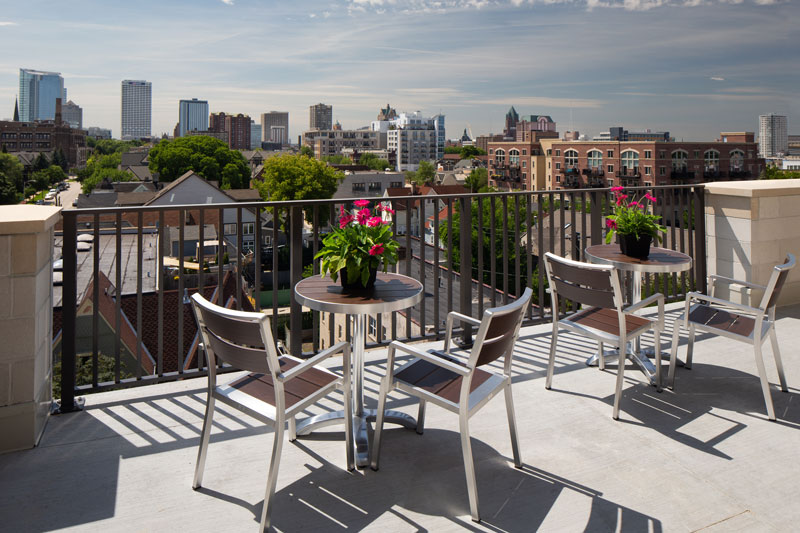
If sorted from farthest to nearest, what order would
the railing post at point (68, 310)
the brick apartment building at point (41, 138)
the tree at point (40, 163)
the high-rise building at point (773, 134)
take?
the brick apartment building at point (41, 138)
the high-rise building at point (773, 134)
the tree at point (40, 163)
the railing post at point (68, 310)

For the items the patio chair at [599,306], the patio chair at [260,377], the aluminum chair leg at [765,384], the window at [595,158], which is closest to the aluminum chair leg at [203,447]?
the patio chair at [260,377]

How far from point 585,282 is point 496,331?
1182mm

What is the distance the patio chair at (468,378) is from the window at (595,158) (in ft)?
240

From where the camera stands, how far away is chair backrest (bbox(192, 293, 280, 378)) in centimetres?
198

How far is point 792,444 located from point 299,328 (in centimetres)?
278

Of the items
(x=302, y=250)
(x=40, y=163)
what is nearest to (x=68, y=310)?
(x=302, y=250)

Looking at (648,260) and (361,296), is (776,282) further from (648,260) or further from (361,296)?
(361,296)

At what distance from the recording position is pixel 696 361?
3.94 meters

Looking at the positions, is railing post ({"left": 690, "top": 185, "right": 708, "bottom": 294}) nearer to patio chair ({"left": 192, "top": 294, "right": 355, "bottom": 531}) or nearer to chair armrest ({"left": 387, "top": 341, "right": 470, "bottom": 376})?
chair armrest ({"left": 387, "top": 341, "right": 470, "bottom": 376})

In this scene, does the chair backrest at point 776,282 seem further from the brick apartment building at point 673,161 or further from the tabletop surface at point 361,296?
the brick apartment building at point 673,161

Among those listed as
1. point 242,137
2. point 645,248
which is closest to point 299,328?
point 645,248

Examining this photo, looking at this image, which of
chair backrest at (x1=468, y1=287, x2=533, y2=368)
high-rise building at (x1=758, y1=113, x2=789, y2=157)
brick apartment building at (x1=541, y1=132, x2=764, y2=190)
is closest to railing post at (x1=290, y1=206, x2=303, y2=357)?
chair backrest at (x1=468, y1=287, x2=533, y2=368)

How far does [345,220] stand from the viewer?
2.79m

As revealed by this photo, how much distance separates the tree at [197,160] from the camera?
6750 cm
